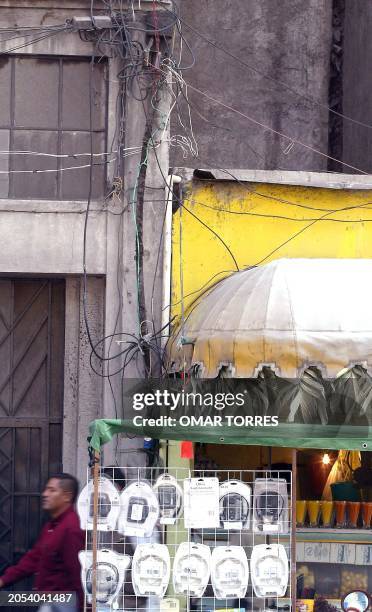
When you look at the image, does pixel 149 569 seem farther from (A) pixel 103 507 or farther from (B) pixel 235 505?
(B) pixel 235 505

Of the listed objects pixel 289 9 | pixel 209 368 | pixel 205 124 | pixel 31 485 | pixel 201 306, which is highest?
pixel 289 9

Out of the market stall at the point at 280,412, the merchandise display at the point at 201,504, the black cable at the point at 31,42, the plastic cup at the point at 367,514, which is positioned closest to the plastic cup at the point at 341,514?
the market stall at the point at 280,412

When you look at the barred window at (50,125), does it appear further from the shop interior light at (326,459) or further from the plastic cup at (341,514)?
the plastic cup at (341,514)

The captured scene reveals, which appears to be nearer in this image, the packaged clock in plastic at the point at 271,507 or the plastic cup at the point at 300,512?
the packaged clock in plastic at the point at 271,507

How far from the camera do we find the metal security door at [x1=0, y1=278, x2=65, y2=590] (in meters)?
10.9

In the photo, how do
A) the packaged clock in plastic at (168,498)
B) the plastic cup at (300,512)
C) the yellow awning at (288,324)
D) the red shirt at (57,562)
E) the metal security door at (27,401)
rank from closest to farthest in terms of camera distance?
the red shirt at (57,562) < the packaged clock in plastic at (168,498) < the yellow awning at (288,324) < the plastic cup at (300,512) < the metal security door at (27,401)

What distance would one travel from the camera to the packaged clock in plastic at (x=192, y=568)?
8531 mm

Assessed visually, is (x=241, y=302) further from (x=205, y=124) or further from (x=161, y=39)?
(x=205, y=124)

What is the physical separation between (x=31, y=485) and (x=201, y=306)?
243 cm

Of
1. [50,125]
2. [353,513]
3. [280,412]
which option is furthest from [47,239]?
[353,513]

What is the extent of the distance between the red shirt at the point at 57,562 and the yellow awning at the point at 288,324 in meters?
1.83

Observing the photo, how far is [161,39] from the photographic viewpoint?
35.8 feet

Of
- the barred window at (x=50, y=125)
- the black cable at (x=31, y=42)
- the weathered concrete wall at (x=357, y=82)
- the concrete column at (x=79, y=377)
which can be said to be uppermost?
the weathered concrete wall at (x=357, y=82)

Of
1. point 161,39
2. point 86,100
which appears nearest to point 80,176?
point 86,100
